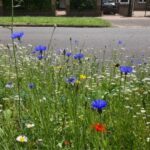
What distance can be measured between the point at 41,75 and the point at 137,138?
5.85 ft

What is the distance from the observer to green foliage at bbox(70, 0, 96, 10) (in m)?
34.7

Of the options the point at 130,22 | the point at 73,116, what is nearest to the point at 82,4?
the point at 130,22

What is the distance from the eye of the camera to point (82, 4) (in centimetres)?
3459

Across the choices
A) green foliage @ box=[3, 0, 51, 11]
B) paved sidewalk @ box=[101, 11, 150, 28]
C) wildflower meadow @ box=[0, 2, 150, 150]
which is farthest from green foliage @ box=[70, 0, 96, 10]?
wildflower meadow @ box=[0, 2, 150, 150]

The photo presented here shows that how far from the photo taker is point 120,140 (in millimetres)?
3217

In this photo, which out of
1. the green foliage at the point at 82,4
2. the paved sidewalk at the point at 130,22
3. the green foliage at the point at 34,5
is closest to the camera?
the paved sidewalk at the point at 130,22

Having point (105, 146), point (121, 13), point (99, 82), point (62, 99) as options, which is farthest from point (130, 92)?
point (121, 13)

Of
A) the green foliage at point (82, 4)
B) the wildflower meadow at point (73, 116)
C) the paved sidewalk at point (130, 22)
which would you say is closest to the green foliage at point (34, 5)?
the green foliage at point (82, 4)

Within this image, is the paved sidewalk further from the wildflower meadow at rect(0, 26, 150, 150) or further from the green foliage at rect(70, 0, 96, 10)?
the wildflower meadow at rect(0, 26, 150, 150)

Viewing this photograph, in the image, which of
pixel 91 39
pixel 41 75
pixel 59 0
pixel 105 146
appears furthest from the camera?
pixel 59 0

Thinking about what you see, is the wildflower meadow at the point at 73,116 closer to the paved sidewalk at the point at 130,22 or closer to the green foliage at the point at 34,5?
the paved sidewalk at the point at 130,22

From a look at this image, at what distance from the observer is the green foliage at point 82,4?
3472 centimetres

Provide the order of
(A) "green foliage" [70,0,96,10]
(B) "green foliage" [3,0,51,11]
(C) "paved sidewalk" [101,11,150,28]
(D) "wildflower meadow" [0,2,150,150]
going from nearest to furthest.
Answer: (D) "wildflower meadow" [0,2,150,150], (C) "paved sidewalk" [101,11,150,28], (B) "green foliage" [3,0,51,11], (A) "green foliage" [70,0,96,10]

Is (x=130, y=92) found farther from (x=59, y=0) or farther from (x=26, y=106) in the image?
(x=59, y=0)
